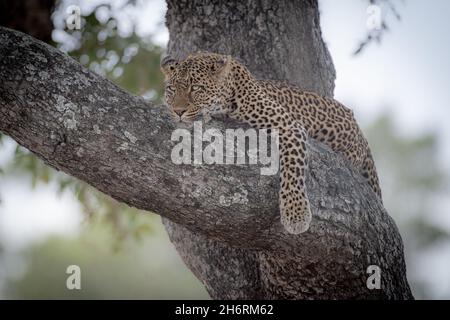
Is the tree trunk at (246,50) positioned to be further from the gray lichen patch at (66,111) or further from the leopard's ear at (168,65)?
the gray lichen patch at (66,111)

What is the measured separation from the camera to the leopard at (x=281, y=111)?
20.7 ft

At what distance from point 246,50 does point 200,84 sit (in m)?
1.33

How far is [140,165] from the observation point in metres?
5.88

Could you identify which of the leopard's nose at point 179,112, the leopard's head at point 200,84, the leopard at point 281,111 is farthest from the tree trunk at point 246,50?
the leopard's nose at point 179,112

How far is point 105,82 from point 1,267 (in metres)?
29.3

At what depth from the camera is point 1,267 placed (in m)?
33.4

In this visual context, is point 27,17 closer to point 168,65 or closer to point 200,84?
point 168,65

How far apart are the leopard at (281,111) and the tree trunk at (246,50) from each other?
0.61 m

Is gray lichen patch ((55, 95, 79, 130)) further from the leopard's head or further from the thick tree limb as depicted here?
the leopard's head

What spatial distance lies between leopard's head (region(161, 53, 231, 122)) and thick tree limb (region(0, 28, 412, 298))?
505 millimetres

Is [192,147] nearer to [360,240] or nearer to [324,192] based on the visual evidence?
[324,192]

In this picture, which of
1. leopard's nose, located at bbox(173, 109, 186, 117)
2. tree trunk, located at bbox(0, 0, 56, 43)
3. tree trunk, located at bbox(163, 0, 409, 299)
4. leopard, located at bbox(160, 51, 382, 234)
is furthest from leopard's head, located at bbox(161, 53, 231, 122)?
tree trunk, located at bbox(0, 0, 56, 43)

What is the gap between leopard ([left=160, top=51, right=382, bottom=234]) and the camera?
632cm

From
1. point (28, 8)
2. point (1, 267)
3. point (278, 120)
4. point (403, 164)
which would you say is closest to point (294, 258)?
point (278, 120)
